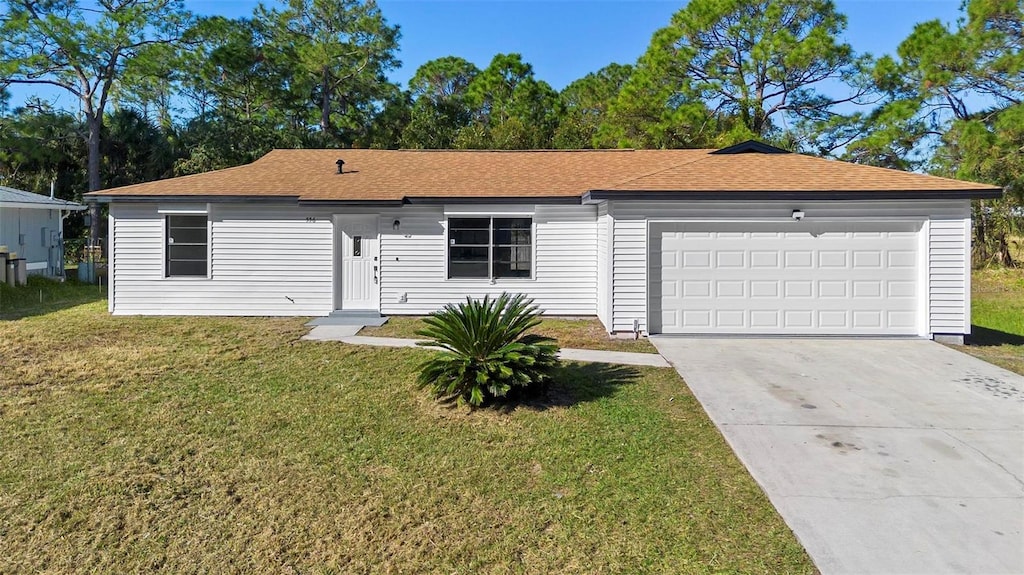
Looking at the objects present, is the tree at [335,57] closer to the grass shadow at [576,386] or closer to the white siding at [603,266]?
the white siding at [603,266]

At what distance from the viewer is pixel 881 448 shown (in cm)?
504

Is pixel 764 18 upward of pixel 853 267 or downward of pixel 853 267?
upward

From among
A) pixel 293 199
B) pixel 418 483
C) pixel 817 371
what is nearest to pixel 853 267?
pixel 817 371

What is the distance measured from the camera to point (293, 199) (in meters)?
11.6

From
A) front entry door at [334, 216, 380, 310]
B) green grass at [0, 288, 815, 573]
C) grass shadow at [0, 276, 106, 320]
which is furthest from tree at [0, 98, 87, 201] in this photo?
green grass at [0, 288, 815, 573]

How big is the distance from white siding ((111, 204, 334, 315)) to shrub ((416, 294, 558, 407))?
6.43 meters

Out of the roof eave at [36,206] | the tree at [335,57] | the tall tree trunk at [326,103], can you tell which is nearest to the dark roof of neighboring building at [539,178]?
the roof eave at [36,206]

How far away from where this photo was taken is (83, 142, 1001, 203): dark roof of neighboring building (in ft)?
31.5

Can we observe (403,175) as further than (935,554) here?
Yes

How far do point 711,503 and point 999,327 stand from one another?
1115cm

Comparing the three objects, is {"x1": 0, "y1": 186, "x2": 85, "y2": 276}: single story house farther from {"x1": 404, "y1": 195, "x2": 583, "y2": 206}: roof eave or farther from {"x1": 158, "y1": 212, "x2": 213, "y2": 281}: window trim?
{"x1": 404, "y1": 195, "x2": 583, "y2": 206}: roof eave

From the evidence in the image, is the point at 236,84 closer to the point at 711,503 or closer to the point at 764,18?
the point at 764,18

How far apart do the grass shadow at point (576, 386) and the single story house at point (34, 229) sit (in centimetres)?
1819

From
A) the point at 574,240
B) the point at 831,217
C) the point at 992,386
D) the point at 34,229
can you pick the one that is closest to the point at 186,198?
the point at 574,240
